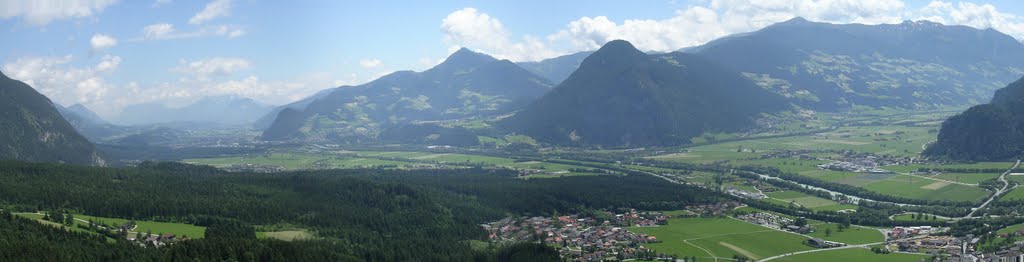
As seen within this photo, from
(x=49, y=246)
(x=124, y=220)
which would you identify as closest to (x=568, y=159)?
(x=124, y=220)

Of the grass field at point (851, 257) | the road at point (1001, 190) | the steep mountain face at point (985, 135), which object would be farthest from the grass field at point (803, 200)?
the steep mountain face at point (985, 135)

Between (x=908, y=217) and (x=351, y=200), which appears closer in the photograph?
(x=908, y=217)

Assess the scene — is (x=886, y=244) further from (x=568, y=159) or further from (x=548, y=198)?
(x=568, y=159)

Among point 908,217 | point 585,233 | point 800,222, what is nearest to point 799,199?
point 908,217

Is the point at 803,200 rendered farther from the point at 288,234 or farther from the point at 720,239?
the point at 288,234

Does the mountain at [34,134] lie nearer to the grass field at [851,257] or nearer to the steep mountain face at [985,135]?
the grass field at [851,257]

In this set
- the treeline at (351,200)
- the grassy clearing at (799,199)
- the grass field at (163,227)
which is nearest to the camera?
the grass field at (163,227)
